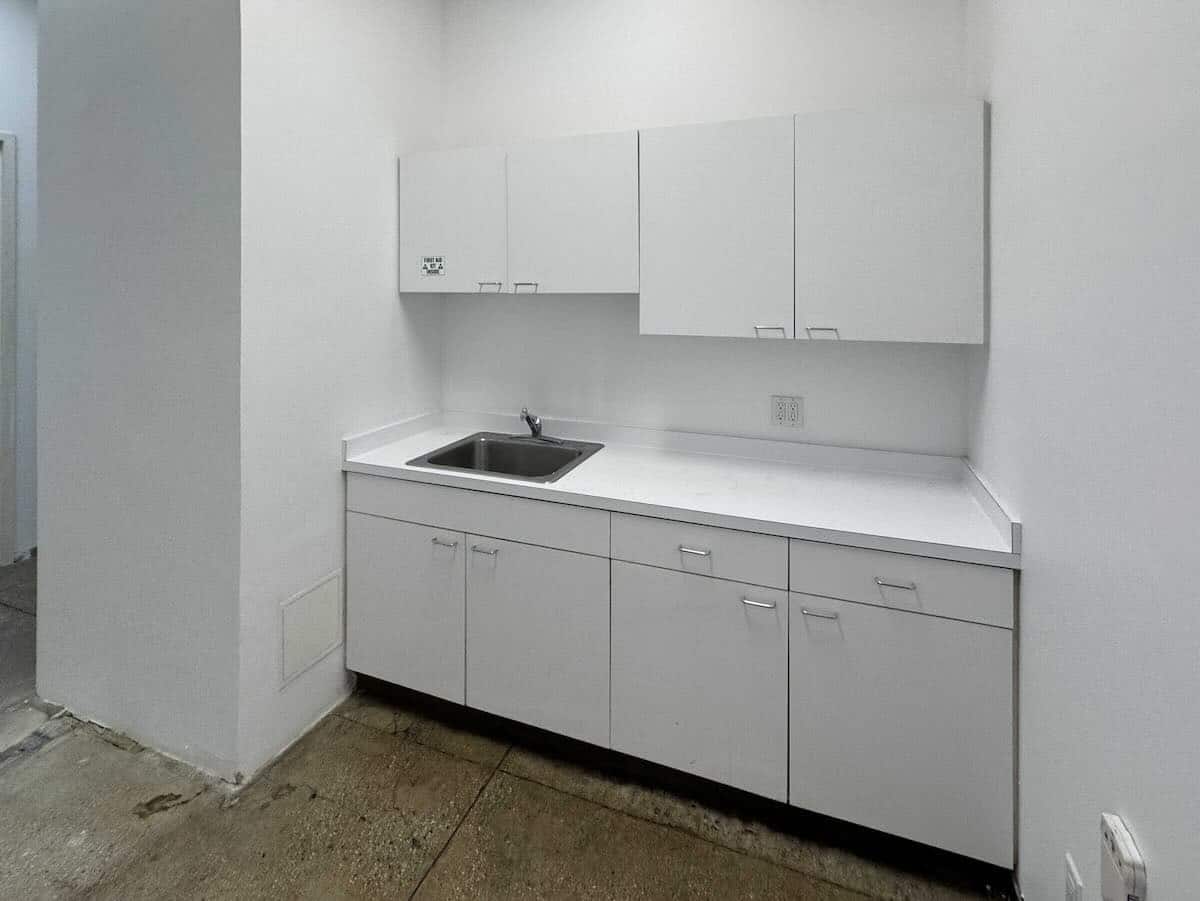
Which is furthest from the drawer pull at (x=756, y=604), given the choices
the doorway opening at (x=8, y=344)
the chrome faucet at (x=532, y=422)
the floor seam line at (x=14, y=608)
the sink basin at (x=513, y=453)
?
the doorway opening at (x=8, y=344)

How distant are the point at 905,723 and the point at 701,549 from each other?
0.65 metres

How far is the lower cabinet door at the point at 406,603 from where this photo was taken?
212cm

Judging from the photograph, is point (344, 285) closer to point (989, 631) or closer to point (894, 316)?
point (894, 316)

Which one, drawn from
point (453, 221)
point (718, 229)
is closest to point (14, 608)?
point (453, 221)

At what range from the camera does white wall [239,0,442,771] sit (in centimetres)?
184

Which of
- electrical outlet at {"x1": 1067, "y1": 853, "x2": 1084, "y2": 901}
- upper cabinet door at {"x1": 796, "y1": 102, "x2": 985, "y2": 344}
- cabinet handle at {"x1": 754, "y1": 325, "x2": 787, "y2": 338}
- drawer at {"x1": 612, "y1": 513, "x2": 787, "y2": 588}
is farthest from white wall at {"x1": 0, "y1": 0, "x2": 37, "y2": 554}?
electrical outlet at {"x1": 1067, "y1": 853, "x2": 1084, "y2": 901}

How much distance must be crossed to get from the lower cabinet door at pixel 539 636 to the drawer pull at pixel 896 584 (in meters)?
0.74

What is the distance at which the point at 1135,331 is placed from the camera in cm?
92

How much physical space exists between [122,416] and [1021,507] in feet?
8.35

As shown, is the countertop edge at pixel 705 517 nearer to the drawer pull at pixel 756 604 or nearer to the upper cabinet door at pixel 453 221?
the drawer pull at pixel 756 604

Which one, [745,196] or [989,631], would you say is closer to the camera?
[989,631]

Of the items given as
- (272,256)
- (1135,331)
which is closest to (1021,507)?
(1135,331)

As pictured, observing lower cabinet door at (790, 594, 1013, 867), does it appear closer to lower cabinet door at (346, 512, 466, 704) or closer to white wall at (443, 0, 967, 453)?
white wall at (443, 0, 967, 453)

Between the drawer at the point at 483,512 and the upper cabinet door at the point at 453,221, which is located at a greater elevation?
the upper cabinet door at the point at 453,221
